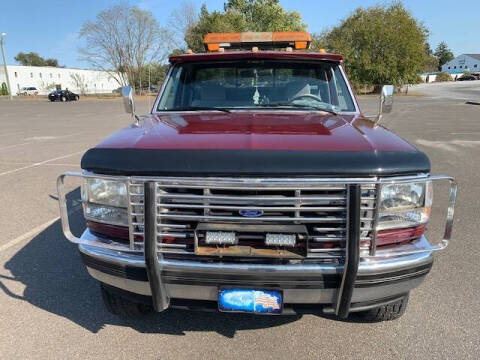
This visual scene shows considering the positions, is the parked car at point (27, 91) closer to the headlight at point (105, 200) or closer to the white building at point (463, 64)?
the headlight at point (105, 200)

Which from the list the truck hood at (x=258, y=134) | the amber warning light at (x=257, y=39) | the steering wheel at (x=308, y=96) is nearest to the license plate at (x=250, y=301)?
the truck hood at (x=258, y=134)

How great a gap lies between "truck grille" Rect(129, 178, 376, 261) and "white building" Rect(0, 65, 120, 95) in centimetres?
6999

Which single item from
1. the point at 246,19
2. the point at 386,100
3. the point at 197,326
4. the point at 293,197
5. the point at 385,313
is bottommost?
the point at 197,326

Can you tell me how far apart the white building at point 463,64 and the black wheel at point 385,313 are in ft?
453

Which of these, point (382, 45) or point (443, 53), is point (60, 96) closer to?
point (382, 45)

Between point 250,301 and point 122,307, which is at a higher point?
point 250,301

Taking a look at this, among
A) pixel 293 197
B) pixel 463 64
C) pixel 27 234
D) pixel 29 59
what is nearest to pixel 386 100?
pixel 293 197

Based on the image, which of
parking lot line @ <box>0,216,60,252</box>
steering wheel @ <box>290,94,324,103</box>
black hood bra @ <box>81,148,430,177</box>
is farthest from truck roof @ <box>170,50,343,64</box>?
parking lot line @ <box>0,216,60,252</box>

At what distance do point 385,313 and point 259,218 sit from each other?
139cm

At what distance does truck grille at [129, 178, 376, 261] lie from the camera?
2.02m

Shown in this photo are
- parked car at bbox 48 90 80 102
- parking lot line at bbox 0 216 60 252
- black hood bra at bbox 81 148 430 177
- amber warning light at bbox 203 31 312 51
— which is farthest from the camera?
parked car at bbox 48 90 80 102

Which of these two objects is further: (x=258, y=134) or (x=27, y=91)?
(x=27, y=91)

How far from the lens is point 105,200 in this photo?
7.50ft

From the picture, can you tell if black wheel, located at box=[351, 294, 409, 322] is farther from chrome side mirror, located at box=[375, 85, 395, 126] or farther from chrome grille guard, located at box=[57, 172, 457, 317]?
chrome side mirror, located at box=[375, 85, 395, 126]
